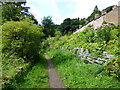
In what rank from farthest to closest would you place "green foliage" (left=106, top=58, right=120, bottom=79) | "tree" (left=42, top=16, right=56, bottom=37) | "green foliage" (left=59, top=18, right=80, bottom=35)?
"green foliage" (left=59, top=18, right=80, bottom=35) → "tree" (left=42, top=16, right=56, bottom=37) → "green foliage" (left=106, top=58, right=120, bottom=79)

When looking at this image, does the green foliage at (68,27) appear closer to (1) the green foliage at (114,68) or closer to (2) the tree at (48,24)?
(2) the tree at (48,24)

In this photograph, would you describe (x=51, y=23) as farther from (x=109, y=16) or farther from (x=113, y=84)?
(x=113, y=84)

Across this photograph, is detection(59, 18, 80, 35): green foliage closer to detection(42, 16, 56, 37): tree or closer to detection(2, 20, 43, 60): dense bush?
detection(42, 16, 56, 37): tree

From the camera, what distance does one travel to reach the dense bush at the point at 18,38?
11.2 m

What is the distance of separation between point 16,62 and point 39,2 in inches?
206

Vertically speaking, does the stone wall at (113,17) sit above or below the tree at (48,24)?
below

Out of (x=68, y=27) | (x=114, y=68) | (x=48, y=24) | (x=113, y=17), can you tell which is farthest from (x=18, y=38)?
(x=68, y=27)

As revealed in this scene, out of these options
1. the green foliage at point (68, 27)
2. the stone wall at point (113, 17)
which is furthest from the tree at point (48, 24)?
the stone wall at point (113, 17)

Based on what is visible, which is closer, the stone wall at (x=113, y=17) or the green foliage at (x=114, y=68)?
the green foliage at (x=114, y=68)

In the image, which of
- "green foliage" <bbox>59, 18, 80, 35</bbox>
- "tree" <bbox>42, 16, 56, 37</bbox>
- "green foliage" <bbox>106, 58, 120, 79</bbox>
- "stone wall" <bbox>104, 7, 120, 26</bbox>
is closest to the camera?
"green foliage" <bbox>106, 58, 120, 79</bbox>

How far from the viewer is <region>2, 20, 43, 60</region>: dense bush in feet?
36.9

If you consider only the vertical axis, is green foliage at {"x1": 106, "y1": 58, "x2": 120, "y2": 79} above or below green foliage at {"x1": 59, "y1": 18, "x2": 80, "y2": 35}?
below

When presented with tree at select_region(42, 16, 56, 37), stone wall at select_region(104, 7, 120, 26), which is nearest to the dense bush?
stone wall at select_region(104, 7, 120, 26)

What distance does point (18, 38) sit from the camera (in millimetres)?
12000
